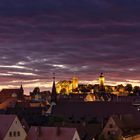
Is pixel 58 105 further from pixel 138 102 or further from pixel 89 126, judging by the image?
pixel 138 102

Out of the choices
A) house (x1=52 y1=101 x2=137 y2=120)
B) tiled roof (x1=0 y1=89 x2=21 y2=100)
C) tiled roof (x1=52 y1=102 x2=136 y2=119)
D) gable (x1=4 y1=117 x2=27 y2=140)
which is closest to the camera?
gable (x1=4 y1=117 x2=27 y2=140)

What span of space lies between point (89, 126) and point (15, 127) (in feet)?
82.2

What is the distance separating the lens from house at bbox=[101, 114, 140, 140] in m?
77.4

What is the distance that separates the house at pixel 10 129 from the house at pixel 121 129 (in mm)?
19142

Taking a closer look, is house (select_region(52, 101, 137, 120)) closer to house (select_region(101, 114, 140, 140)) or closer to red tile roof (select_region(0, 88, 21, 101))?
house (select_region(101, 114, 140, 140))

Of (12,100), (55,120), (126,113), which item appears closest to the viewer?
(55,120)

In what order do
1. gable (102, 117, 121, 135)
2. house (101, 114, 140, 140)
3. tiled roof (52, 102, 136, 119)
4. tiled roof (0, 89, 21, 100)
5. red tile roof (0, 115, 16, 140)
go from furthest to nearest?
tiled roof (0, 89, 21, 100) < tiled roof (52, 102, 136, 119) < gable (102, 117, 121, 135) < house (101, 114, 140, 140) < red tile roof (0, 115, 16, 140)

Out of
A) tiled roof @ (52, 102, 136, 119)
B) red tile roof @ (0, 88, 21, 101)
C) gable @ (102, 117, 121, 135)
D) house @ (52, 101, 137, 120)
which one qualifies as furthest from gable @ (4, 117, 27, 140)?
red tile roof @ (0, 88, 21, 101)

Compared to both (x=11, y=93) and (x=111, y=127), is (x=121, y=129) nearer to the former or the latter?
(x=111, y=127)

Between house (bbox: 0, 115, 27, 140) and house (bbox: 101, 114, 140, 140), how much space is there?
1914 centimetres

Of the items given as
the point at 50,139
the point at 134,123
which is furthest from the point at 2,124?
the point at 134,123

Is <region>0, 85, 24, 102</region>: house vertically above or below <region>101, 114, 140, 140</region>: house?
above

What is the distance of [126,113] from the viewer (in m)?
96.9

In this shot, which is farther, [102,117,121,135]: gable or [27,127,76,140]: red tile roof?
[102,117,121,135]: gable
